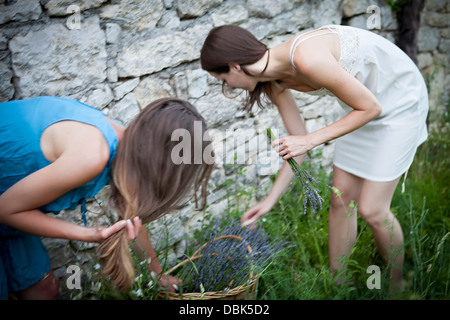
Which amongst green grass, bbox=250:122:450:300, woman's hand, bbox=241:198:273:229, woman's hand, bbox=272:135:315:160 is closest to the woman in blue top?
woman's hand, bbox=272:135:315:160

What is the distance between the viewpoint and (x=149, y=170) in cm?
149

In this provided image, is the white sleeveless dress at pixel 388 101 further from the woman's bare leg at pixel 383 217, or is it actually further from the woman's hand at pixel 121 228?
the woman's hand at pixel 121 228

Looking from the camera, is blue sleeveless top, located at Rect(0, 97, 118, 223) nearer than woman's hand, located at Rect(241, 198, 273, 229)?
Yes

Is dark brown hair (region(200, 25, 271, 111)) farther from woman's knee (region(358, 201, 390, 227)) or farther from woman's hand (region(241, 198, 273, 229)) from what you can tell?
woman's knee (region(358, 201, 390, 227))

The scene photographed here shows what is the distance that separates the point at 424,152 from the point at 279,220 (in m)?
1.81

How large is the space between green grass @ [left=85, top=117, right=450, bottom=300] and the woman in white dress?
6.1 inches

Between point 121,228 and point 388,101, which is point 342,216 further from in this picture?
point 121,228

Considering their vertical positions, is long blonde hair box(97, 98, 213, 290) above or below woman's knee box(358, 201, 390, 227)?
above

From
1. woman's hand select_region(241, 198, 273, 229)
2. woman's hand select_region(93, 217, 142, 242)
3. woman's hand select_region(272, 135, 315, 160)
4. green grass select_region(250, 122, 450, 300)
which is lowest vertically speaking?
green grass select_region(250, 122, 450, 300)

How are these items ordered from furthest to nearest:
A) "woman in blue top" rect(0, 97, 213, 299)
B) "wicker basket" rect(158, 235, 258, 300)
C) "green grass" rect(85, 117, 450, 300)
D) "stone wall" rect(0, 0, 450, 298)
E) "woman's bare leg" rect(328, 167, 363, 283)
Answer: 1. "woman's bare leg" rect(328, 167, 363, 283)
2. "green grass" rect(85, 117, 450, 300)
3. "stone wall" rect(0, 0, 450, 298)
4. "wicker basket" rect(158, 235, 258, 300)
5. "woman in blue top" rect(0, 97, 213, 299)

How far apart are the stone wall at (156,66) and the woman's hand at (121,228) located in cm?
25

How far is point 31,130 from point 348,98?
1345mm

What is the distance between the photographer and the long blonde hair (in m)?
1.48

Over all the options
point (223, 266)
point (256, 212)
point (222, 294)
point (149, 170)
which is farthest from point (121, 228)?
point (256, 212)
